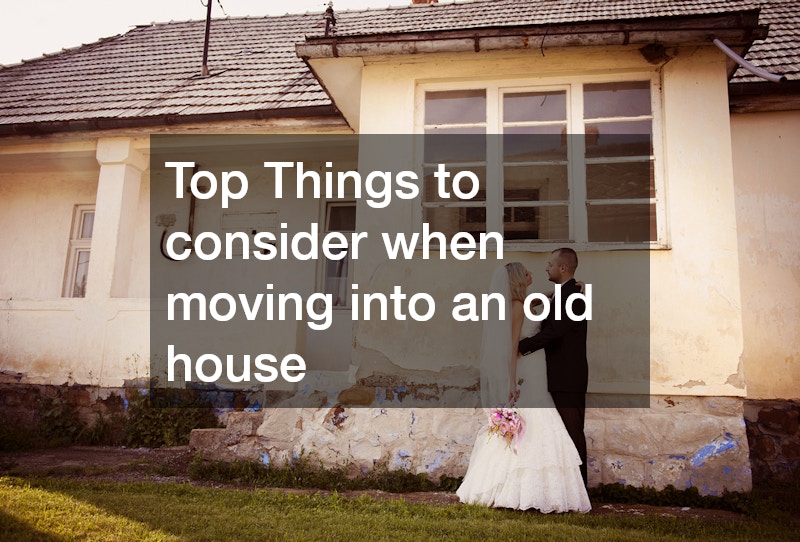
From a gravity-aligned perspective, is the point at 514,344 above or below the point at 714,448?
above

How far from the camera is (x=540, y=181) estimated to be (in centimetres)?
586

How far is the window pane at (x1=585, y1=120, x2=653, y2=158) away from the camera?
5758 millimetres

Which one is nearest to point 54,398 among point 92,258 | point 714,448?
point 92,258

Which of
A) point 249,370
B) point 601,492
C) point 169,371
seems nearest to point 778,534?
point 601,492

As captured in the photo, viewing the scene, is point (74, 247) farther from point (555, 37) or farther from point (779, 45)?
point (779, 45)

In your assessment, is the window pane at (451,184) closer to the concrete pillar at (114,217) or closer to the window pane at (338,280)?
the window pane at (338,280)

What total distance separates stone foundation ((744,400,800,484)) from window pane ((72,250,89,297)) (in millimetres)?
9315

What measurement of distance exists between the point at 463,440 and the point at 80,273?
7.10 m

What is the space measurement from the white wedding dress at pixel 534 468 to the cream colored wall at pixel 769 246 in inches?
117

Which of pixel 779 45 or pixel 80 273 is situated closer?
pixel 779 45

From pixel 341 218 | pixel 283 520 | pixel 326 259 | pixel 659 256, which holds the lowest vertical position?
pixel 283 520

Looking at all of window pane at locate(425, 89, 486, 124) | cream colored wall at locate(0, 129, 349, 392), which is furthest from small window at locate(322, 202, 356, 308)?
window pane at locate(425, 89, 486, 124)

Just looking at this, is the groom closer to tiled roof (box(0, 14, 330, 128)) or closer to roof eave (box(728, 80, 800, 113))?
roof eave (box(728, 80, 800, 113))

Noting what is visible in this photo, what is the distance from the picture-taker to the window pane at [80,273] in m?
9.33
